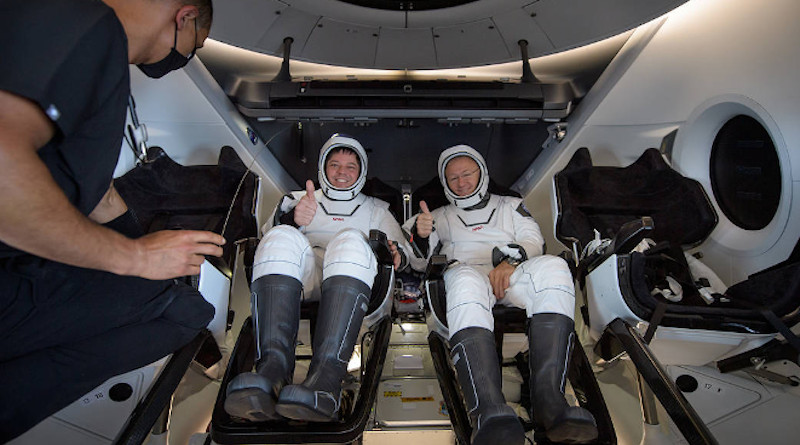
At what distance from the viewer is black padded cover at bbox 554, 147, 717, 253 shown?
249cm

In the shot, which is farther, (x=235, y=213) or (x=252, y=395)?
(x=235, y=213)

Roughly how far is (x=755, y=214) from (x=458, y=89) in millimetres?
1614

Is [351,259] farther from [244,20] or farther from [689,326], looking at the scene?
[244,20]

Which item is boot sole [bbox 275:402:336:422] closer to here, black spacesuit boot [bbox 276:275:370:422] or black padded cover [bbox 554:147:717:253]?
black spacesuit boot [bbox 276:275:370:422]

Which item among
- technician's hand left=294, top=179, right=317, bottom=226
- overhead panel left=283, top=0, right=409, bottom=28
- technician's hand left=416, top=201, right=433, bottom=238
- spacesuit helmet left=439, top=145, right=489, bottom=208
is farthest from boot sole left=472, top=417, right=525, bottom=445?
overhead panel left=283, top=0, right=409, bottom=28

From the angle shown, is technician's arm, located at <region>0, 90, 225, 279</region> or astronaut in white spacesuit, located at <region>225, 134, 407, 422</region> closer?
technician's arm, located at <region>0, 90, 225, 279</region>

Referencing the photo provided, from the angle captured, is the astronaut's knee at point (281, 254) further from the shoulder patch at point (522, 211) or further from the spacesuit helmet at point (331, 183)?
the shoulder patch at point (522, 211)

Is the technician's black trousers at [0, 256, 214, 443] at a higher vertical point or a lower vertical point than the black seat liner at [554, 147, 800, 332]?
lower

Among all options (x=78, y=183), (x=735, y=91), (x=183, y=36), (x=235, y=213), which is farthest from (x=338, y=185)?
(x=735, y=91)

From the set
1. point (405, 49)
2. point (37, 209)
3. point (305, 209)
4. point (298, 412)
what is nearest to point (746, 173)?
point (405, 49)

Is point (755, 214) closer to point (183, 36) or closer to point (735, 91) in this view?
point (735, 91)

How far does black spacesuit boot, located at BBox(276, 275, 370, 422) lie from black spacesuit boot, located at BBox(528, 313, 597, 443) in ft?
2.10

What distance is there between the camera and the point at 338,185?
97.4 inches

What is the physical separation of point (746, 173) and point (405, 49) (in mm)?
1948
